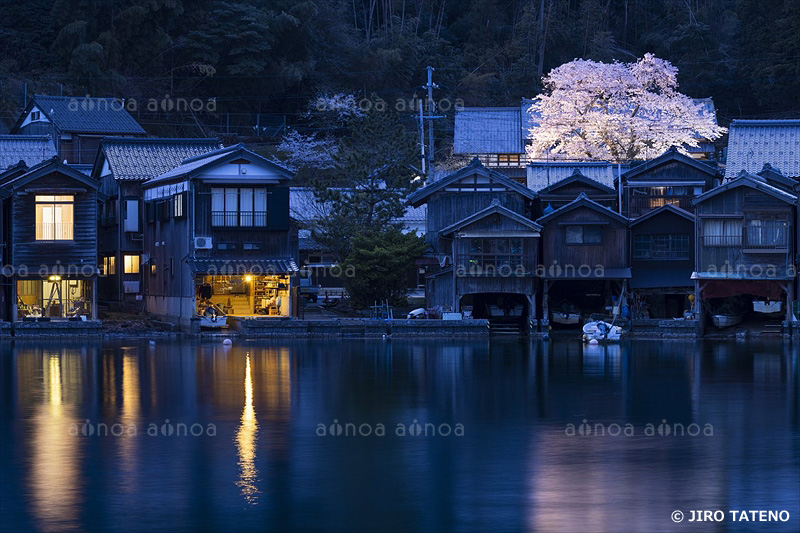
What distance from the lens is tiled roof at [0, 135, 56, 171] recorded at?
56406 millimetres

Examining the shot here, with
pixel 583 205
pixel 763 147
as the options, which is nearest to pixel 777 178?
pixel 763 147

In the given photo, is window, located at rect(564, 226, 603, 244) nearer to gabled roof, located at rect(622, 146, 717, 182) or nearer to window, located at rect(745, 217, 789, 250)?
window, located at rect(745, 217, 789, 250)

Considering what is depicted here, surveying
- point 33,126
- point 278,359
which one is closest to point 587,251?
point 278,359

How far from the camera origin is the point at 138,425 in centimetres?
2492

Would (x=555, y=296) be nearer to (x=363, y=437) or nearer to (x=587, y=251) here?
(x=587, y=251)

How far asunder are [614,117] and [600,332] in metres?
25.6

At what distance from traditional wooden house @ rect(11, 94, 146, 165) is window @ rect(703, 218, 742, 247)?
31875mm

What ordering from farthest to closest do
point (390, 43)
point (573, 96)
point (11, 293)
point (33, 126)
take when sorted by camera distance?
point (390, 43) → point (573, 96) → point (33, 126) → point (11, 293)

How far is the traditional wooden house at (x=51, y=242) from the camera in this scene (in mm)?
47719

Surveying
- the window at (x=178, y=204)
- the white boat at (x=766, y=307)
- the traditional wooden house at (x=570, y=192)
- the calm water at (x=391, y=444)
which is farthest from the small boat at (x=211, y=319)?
the white boat at (x=766, y=307)

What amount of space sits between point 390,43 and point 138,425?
206 feet

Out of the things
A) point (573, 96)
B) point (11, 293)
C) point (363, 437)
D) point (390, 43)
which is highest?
point (390, 43)

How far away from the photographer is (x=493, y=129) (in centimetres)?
7244

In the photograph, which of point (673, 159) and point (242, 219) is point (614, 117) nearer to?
point (673, 159)
